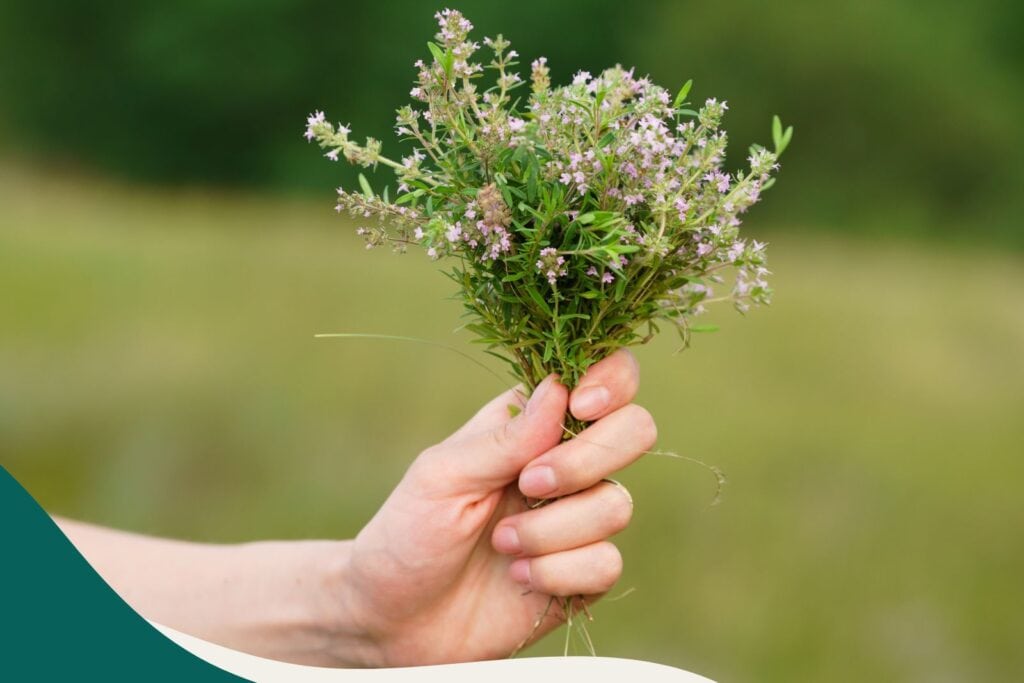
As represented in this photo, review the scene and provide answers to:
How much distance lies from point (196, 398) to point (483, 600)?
2890mm

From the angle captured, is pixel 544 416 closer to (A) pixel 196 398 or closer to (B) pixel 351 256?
(A) pixel 196 398

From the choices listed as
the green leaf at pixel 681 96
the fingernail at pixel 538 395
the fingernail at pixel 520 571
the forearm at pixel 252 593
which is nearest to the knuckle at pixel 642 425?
the fingernail at pixel 538 395

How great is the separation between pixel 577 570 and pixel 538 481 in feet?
0.47

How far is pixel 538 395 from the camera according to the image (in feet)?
4.38

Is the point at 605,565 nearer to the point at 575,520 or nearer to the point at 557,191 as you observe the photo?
the point at 575,520

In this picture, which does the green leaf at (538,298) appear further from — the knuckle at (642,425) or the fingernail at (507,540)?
the fingernail at (507,540)

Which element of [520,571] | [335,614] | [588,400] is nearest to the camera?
[588,400]

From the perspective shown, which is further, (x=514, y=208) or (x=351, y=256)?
(x=351, y=256)

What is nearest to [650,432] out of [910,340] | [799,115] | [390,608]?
[390,608]

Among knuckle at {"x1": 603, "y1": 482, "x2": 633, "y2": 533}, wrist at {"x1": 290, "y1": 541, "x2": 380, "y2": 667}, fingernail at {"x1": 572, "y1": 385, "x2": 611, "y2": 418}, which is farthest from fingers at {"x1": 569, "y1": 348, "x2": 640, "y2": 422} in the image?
wrist at {"x1": 290, "y1": 541, "x2": 380, "y2": 667}

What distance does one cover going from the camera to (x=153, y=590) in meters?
1.74

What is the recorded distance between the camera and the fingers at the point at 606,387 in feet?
4.37

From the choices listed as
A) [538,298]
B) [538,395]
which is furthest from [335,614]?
[538,298]

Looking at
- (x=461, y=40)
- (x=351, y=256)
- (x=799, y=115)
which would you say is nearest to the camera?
(x=461, y=40)
